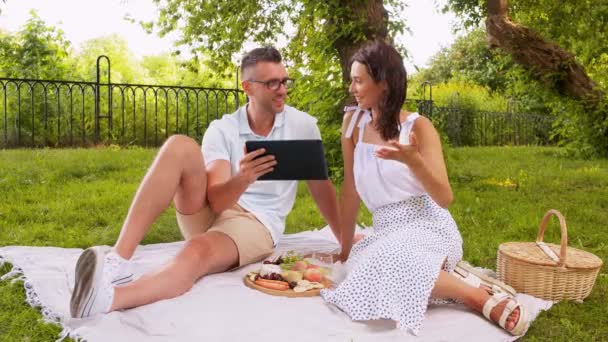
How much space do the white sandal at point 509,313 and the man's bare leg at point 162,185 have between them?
148 centimetres

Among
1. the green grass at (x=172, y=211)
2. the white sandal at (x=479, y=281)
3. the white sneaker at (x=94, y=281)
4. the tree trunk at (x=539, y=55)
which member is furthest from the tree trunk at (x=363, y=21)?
the white sneaker at (x=94, y=281)

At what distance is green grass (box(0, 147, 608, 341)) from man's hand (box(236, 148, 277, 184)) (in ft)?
3.58

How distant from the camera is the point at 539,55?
368 inches

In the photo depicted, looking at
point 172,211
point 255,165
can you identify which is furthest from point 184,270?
point 172,211

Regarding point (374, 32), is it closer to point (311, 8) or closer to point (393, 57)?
point (311, 8)

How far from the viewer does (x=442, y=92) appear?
16.4 m

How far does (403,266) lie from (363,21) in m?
4.14

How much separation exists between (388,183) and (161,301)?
1.26 metres

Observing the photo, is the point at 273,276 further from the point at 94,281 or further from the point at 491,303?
the point at 491,303

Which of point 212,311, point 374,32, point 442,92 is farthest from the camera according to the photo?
point 442,92

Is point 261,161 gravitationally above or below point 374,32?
below

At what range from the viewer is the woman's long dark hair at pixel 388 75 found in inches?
115

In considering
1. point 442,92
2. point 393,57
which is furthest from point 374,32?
point 442,92

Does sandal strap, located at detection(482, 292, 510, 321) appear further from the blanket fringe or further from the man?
the blanket fringe
